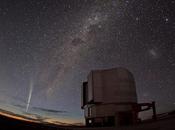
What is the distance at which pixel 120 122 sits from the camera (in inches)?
548

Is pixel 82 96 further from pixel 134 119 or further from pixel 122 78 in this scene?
pixel 134 119

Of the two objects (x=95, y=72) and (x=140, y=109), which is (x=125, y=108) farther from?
(x=95, y=72)

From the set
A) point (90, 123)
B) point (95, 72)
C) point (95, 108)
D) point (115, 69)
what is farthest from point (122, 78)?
point (90, 123)

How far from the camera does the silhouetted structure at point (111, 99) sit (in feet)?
49.7

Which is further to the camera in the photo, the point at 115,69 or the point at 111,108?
the point at 115,69

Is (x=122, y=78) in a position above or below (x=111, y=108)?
above

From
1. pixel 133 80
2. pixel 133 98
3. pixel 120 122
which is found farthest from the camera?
pixel 133 80

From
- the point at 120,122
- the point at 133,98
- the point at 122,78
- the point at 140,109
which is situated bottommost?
the point at 120,122

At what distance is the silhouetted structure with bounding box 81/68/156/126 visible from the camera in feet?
49.7

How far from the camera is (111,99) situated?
15484 mm

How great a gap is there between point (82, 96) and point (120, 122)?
5494mm

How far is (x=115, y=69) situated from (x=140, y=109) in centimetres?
411

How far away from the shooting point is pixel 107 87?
15.9m

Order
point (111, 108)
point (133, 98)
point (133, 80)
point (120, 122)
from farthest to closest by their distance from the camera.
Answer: point (133, 80) → point (133, 98) → point (111, 108) → point (120, 122)
